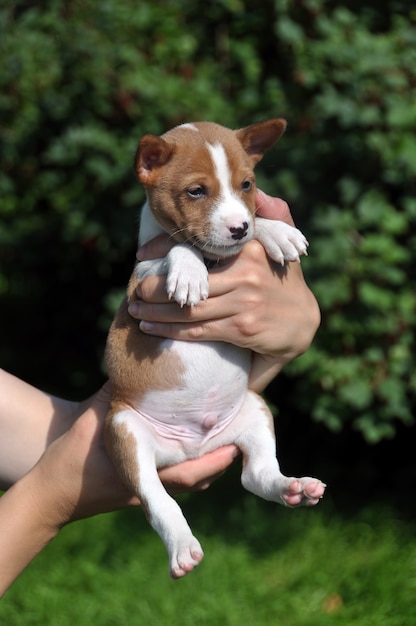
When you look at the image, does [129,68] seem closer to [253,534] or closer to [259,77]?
[259,77]

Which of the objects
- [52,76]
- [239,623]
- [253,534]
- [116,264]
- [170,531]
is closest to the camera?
[170,531]

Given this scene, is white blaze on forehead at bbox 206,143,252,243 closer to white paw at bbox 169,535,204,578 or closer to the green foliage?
white paw at bbox 169,535,204,578

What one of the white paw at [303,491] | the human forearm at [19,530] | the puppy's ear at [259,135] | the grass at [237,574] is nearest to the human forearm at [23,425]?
the human forearm at [19,530]

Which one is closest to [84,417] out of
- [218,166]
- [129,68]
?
[218,166]

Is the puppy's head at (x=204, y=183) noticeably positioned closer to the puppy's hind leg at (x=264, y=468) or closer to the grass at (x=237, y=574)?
the puppy's hind leg at (x=264, y=468)

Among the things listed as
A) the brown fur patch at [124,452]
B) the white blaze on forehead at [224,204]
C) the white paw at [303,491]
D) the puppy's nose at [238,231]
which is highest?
the white blaze on forehead at [224,204]

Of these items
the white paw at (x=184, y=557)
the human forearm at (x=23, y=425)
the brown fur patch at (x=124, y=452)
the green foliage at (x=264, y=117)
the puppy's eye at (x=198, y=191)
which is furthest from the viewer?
the green foliage at (x=264, y=117)
